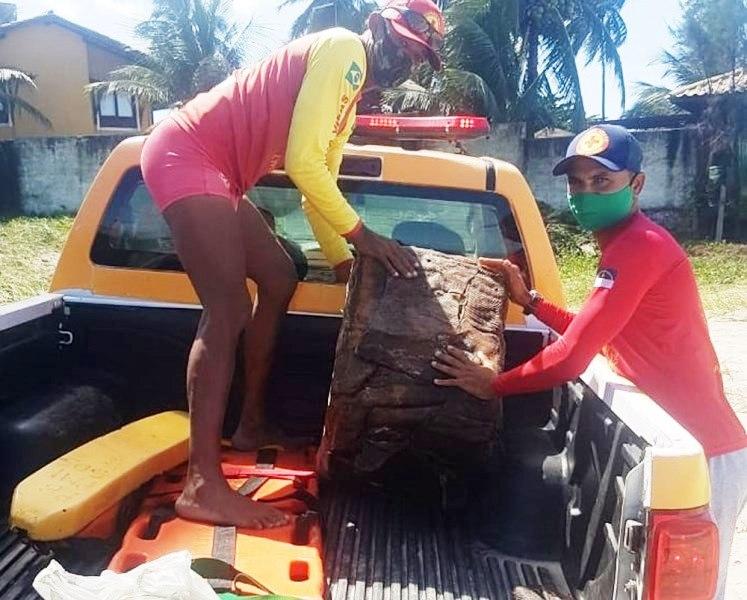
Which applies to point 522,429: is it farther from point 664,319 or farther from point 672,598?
point 672,598

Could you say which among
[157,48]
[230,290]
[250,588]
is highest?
[157,48]

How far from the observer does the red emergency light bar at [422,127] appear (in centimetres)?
337

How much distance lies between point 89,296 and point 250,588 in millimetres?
1573

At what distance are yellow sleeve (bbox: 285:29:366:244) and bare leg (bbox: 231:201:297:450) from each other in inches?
16.0

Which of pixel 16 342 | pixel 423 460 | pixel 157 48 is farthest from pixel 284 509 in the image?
pixel 157 48

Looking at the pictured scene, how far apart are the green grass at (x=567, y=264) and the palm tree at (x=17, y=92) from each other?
6.24m

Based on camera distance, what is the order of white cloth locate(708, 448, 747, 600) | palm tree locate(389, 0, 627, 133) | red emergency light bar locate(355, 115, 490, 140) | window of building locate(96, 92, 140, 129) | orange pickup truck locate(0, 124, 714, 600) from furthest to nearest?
window of building locate(96, 92, 140, 129)
palm tree locate(389, 0, 627, 133)
red emergency light bar locate(355, 115, 490, 140)
white cloth locate(708, 448, 747, 600)
orange pickup truck locate(0, 124, 714, 600)

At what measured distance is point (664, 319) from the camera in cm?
228

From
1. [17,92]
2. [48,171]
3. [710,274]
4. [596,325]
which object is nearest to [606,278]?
[596,325]

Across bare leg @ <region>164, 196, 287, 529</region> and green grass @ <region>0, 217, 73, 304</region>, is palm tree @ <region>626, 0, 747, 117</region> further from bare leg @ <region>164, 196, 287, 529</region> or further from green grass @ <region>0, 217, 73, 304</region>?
bare leg @ <region>164, 196, 287, 529</region>

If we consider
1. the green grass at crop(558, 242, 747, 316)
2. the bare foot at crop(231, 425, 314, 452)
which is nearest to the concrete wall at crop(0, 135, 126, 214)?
the green grass at crop(558, 242, 747, 316)

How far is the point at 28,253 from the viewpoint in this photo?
15656mm

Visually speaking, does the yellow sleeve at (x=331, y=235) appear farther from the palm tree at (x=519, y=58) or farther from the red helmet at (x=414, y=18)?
the palm tree at (x=519, y=58)

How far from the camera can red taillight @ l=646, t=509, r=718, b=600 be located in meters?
1.55
